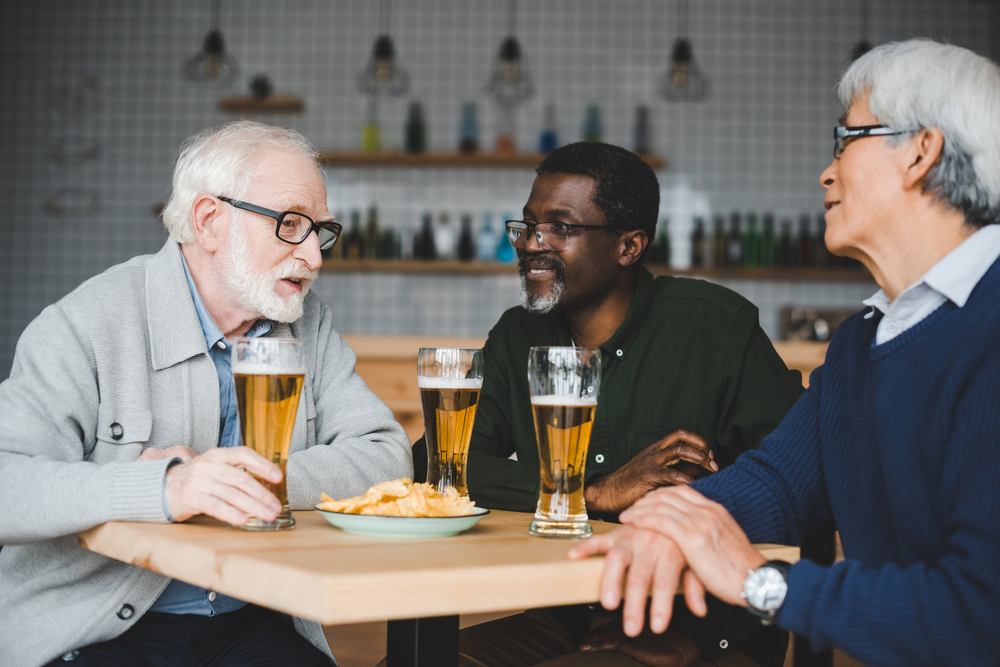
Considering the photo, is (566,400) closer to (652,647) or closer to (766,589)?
(766,589)

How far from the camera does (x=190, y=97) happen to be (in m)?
4.88

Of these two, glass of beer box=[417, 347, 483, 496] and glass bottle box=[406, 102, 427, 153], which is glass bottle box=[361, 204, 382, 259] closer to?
glass bottle box=[406, 102, 427, 153]

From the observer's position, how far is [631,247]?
1.94 metres

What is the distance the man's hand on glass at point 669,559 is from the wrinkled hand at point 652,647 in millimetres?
386

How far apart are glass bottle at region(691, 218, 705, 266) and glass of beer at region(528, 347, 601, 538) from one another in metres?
3.80

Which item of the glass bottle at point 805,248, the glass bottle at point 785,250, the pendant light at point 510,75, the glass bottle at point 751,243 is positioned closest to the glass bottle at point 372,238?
the pendant light at point 510,75

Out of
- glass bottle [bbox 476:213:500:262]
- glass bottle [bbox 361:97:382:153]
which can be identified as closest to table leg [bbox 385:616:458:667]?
glass bottle [bbox 476:213:500:262]

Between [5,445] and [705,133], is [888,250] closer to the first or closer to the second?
[5,445]

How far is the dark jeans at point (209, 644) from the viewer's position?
4.14 feet

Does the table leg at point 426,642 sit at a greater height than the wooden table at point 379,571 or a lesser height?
lesser

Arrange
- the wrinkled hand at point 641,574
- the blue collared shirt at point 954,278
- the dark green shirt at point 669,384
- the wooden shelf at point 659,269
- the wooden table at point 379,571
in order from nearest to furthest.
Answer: the wooden table at point 379,571 < the wrinkled hand at point 641,574 < the blue collared shirt at point 954,278 < the dark green shirt at point 669,384 < the wooden shelf at point 659,269

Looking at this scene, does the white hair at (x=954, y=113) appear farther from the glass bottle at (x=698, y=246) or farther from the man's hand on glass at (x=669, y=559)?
the glass bottle at (x=698, y=246)

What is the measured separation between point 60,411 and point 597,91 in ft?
13.3

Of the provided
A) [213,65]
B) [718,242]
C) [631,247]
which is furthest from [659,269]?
[631,247]
